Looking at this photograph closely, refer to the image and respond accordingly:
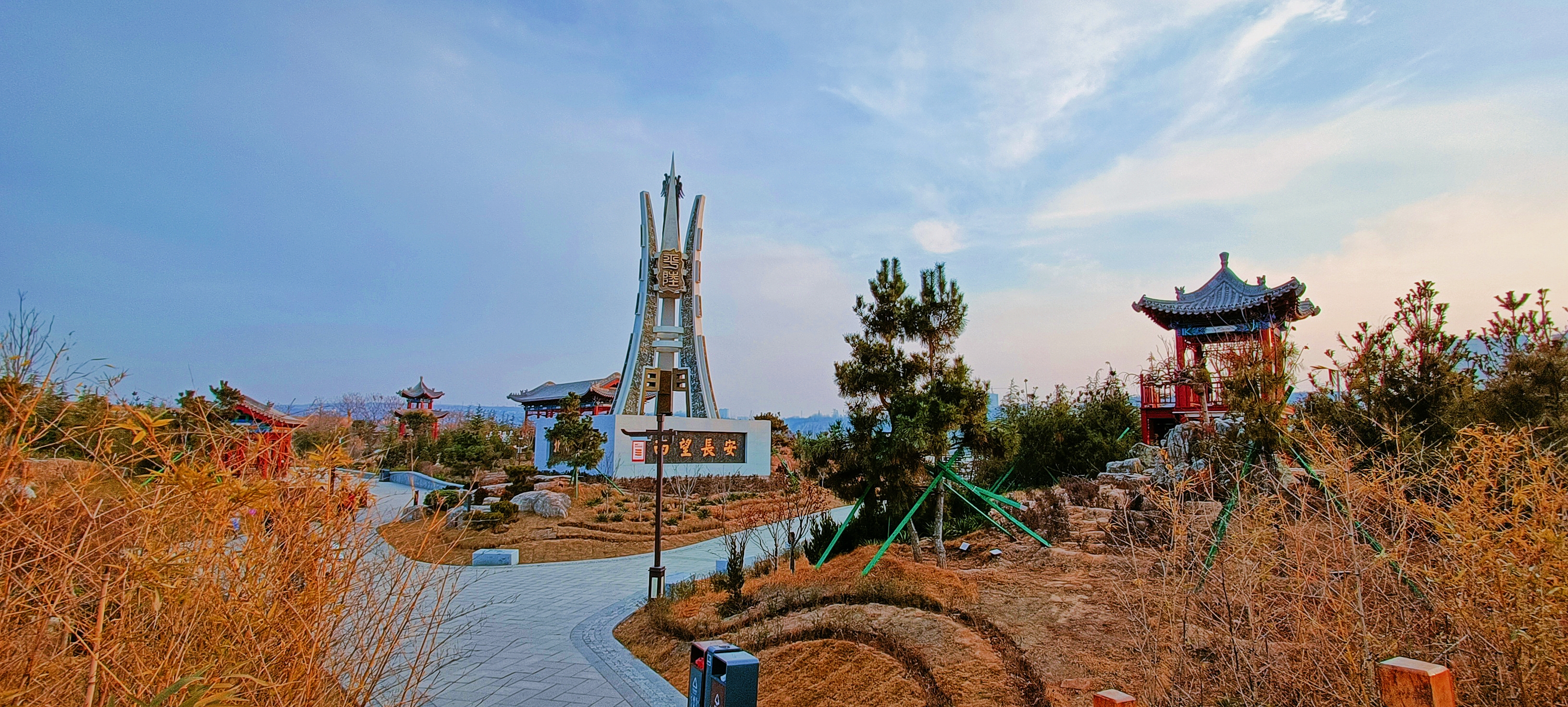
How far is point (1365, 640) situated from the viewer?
2611 millimetres

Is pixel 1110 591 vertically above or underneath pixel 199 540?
underneath

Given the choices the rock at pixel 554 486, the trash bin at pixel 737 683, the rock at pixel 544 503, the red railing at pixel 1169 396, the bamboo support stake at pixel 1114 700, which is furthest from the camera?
the rock at pixel 554 486

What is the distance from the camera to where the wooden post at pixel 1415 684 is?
2000 mm

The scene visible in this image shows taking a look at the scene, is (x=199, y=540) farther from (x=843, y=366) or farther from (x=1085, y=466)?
(x=1085, y=466)

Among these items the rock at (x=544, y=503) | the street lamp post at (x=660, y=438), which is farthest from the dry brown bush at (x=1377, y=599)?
the rock at (x=544, y=503)

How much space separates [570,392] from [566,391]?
3.37 m

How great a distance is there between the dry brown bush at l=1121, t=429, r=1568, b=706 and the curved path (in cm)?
318

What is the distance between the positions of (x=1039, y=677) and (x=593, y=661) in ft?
11.6

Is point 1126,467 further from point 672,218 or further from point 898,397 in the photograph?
point 672,218

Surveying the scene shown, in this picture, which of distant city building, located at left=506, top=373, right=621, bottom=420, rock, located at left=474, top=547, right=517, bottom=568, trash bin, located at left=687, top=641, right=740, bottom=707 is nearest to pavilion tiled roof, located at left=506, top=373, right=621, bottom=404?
distant city building, located at left=506, top=373, right=621, bottom=420

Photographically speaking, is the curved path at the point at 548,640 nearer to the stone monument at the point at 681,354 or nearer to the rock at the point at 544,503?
the rock at the point at 544,503

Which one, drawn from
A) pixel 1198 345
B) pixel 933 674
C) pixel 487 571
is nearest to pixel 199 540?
pixel 933 674

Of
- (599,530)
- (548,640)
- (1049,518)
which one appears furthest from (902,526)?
(599,530)

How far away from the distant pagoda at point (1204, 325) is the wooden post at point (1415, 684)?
10.7 m
